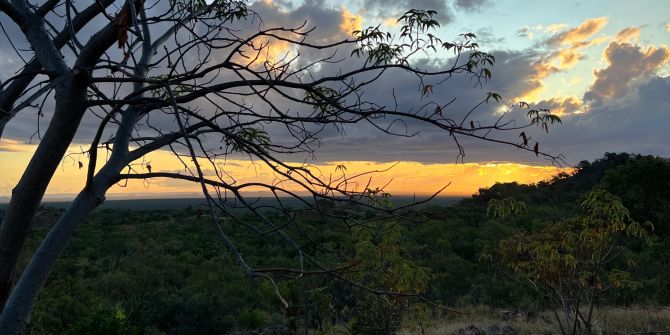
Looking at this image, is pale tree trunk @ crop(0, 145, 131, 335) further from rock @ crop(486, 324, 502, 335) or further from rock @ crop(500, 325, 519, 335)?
rock @ crop(500, 325, 519, 335)

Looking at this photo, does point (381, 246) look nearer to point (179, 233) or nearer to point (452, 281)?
point (452, 281)

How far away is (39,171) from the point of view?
339 cm

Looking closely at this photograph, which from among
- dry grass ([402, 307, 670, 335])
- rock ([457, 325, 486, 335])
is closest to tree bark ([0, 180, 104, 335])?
dry grass ([402, 307, 670, 335])

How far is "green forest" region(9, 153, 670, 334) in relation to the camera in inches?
307

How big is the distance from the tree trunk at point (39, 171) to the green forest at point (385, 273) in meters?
1.04

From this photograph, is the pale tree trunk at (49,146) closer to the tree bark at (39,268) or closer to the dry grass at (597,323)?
the tree bark at (39,268)

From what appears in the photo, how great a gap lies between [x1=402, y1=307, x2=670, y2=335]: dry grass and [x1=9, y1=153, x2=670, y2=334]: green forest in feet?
1.03

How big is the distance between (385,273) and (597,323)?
4.68 metres

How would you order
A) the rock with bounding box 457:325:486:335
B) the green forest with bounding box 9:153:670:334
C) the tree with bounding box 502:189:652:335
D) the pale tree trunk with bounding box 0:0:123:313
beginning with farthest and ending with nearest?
the rock with bounding box 457:325:486:335, the green forest with bounding box 9:153:670:334, the tree with bounding box 502:189:652:335, the pale tree trunk with bounding box 0:0:123:313

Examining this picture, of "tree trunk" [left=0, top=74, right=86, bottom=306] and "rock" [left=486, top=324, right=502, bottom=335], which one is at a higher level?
"tree trunk" [left=0, top=74, right=86, bottom=306]

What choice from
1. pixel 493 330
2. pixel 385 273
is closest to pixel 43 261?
pixel 385 273

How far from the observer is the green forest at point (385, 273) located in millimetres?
7809

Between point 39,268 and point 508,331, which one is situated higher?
Answer: point 39,268

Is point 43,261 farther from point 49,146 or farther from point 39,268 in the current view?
point 49,146
